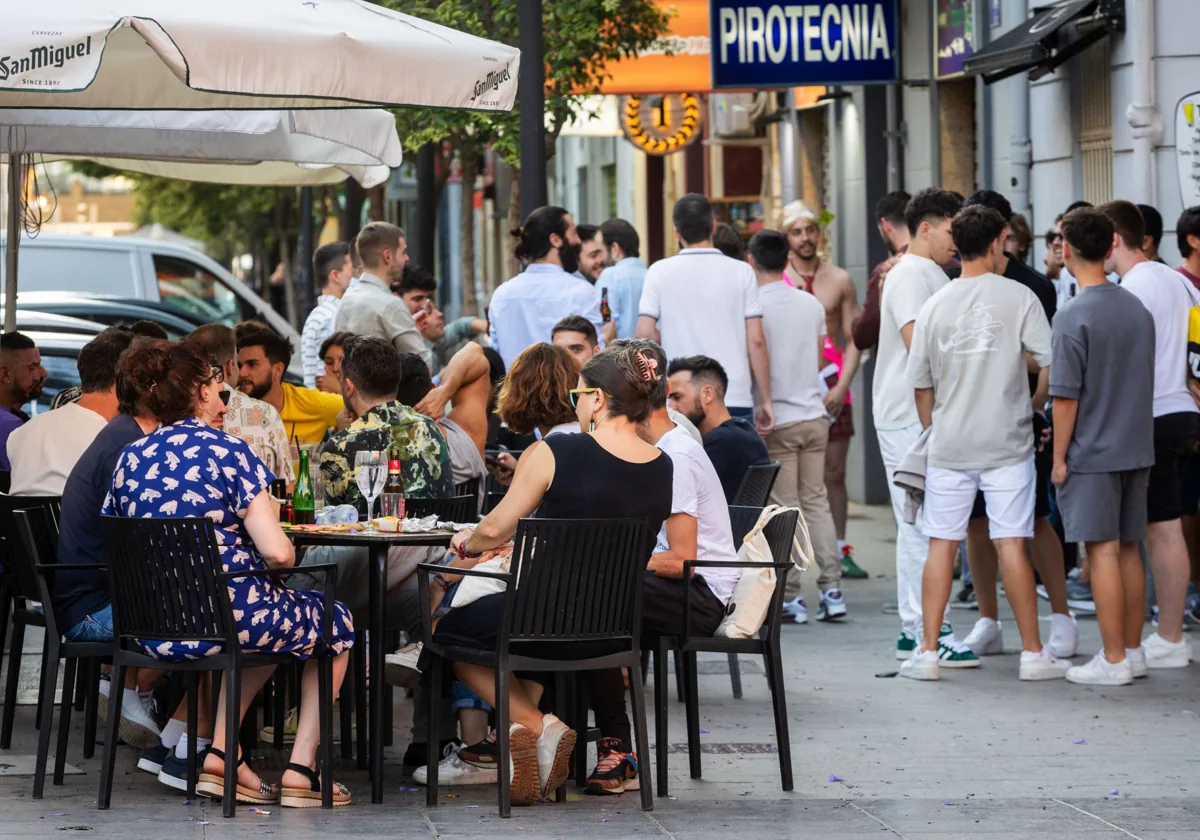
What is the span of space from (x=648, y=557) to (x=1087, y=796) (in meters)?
1.72

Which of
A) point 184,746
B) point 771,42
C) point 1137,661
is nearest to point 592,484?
point 184,746

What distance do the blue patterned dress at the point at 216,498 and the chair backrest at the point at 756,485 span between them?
2994 mm

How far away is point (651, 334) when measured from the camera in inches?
428

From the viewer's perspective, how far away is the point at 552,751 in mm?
6637

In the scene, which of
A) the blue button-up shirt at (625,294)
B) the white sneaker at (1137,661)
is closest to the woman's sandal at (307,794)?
the white sneaker at (1137,661)

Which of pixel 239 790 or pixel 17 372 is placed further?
pixel 17 372

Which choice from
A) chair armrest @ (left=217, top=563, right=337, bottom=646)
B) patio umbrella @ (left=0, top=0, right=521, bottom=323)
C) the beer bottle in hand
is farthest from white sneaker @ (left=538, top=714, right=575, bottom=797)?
patio umbrella @ (left=0, top=0, right=521, bottom=323)

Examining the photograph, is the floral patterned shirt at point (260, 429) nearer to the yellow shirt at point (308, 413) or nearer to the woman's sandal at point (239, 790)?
the yellow shirt at point (308, 413)

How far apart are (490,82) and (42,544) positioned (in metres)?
2.46

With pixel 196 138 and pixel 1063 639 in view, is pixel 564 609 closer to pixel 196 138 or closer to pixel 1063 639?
pixel 1063 639

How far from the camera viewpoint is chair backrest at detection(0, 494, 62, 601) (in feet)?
23.8

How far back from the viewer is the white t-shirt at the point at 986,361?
8.84 metres

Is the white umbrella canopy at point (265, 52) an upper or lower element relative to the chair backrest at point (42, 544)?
upper

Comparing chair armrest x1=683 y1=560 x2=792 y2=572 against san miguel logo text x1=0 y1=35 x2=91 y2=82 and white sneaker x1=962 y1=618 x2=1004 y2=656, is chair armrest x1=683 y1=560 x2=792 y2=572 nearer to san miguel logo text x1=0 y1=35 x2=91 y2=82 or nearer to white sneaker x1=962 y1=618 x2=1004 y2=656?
san miguel logo text x1=0 y1=35 x2=91 y2=82
